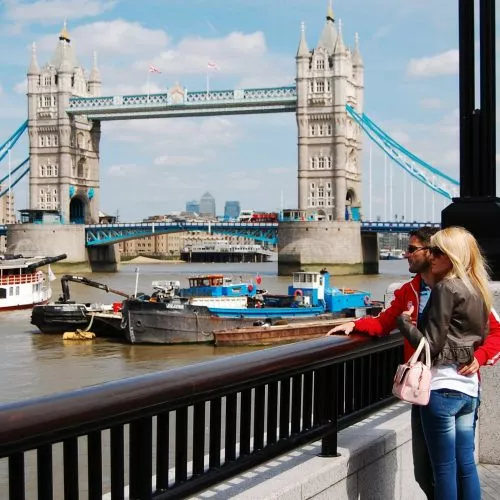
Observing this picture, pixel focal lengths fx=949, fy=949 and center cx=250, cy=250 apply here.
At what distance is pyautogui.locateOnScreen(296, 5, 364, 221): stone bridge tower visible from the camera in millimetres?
74812

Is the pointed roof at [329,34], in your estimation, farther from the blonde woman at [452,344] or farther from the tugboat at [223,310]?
the blonde woman at [452,344]

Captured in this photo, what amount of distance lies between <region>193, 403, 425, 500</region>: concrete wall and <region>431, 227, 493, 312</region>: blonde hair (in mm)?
847

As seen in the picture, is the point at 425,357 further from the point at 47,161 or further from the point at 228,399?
the point at 47,161

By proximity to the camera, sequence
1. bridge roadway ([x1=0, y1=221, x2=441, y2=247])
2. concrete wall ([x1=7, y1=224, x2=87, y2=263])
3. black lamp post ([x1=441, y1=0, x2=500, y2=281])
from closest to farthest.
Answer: black lamp post ([x1=441, y1=0, x2=500, y2=281]) → bridge roadway ([x1=0, y1=221, x2=441, y2=247]) → concrete wall ([x1=7, y1=224, x2=87, y2=263])

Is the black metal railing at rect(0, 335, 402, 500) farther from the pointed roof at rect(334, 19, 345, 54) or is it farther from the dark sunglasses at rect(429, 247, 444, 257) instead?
the pointed roof at rect(334, 19, 345, 54)

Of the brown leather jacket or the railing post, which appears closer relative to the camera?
the brown leather jacket

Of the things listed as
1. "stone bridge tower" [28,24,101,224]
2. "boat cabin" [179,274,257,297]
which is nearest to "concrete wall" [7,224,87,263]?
"stone bridge tower" [28,24,101,224]

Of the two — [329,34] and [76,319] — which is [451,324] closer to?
[76,319]

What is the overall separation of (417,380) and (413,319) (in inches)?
15.9

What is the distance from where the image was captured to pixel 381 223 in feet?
230

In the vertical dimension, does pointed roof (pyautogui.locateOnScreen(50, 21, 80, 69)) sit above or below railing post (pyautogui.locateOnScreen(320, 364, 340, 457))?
above

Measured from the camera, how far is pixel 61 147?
82.4 metres

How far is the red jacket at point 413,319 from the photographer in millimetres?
3404

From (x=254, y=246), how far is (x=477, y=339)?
132 meters
